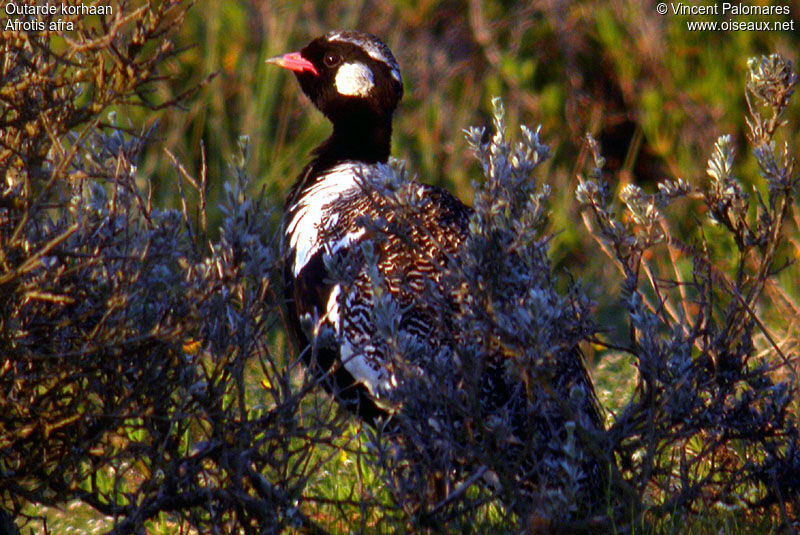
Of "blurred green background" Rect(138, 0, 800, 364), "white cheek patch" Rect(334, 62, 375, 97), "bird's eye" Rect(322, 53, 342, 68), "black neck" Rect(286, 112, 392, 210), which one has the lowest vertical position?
"blurred green background" Rect(138, 0, 800, 364)

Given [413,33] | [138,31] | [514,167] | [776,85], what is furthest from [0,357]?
[413,33]

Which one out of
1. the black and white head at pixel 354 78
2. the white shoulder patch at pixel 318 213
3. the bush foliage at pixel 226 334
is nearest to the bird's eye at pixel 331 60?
the black and white head at pixel 354 78

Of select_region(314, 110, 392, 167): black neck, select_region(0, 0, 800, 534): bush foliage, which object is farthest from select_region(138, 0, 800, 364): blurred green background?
select_region(0, 0, 800, 534): bush foliage

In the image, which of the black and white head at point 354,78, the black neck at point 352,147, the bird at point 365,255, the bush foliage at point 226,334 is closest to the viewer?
the bush foliage at point 226,334

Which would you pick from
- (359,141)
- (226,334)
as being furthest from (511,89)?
(226,334)

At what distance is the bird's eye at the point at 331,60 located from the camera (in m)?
4.24

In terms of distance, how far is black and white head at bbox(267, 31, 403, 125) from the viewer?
4141 mm

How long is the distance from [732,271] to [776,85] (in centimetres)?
276

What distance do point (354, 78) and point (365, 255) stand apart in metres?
1.81

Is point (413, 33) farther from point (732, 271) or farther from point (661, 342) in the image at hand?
point (661, 342)

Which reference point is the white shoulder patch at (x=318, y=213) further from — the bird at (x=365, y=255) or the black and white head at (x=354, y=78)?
the black and white head at (x=354, y=78)

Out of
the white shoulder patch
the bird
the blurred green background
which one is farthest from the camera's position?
the blurred green background

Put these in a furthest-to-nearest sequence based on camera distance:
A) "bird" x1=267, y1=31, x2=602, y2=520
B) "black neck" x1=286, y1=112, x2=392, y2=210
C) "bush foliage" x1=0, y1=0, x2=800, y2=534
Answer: "black neck" x1=286, y1=112, x2=392, y2=210 → "bird" x1=267, y1=31, x2=602, y2=520 → "bush foliage" x1=0, y1=0, x2=800, y2=534

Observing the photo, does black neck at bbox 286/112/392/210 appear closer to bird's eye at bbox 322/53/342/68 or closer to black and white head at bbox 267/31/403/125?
black and white head at bbox 267/31/403/125
